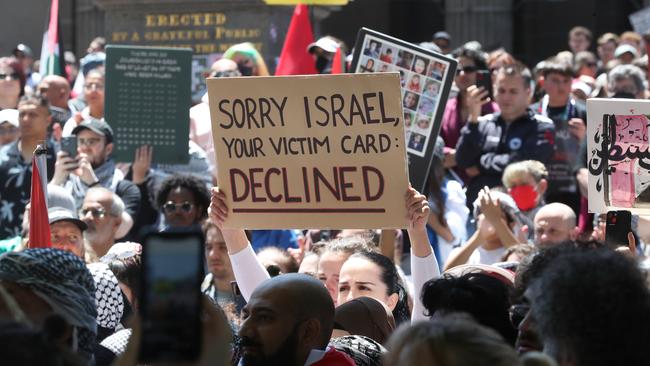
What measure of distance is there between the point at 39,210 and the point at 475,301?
2.28 metres

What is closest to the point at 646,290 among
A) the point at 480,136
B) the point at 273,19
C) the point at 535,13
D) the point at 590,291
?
the point at 590,291

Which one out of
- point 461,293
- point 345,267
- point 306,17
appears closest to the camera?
point 461,293

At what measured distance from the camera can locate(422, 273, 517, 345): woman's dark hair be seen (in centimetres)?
453

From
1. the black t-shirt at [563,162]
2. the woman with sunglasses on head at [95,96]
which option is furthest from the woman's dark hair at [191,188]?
the woman with sunglasses on head at [95,96]

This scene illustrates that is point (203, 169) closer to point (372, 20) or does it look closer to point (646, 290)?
point (646, 290)

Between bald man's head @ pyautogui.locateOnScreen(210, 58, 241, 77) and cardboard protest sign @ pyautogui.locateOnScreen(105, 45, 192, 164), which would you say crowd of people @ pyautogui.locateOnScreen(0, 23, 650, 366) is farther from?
cardboard protest sign @ pyautogui.locateOnScreen(105, 45, 192, 164)

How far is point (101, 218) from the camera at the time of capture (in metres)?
8.41

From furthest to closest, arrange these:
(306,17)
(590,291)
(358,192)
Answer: (306,17)
(358,192)
(590,291)

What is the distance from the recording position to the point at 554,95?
10812mm

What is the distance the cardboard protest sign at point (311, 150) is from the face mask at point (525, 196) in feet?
10.6

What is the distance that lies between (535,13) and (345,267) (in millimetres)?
15115

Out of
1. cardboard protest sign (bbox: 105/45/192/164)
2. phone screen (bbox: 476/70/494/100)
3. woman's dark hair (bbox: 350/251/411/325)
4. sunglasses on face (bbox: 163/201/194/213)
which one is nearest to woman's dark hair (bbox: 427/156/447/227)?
sunglasses on face (bbox: 163/201/194/213)

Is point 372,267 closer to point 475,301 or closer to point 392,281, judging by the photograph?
point 392,281

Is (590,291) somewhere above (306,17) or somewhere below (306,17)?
below
